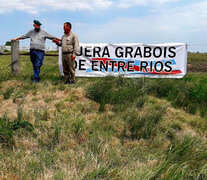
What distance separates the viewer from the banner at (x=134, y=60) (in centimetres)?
710

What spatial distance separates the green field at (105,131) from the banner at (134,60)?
126 cm

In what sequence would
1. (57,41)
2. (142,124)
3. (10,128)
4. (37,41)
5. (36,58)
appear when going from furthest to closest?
(57,41) < (36,58) < (37,41) < (142,124) < (10,128)

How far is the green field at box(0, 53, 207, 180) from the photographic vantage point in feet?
8.36

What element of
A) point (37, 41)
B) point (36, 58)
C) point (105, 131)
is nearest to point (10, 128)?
point (105, 131)

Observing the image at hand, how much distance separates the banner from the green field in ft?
4.12

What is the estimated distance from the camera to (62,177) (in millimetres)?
2303

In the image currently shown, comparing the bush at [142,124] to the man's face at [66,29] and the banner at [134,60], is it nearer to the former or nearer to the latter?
the banner at [134,60]

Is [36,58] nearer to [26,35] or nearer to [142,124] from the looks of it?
[26,35]

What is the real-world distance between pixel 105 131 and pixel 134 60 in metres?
4.15

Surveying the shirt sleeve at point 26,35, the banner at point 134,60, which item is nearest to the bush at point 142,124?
the banner at point 134,60

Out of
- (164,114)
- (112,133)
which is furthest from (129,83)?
(112,133)

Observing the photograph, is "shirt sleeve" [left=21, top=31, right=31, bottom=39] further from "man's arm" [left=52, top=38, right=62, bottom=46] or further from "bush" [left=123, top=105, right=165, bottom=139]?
"bush" [left=123, top=105, right=165, bottom=139]

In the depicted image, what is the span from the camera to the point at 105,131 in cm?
354

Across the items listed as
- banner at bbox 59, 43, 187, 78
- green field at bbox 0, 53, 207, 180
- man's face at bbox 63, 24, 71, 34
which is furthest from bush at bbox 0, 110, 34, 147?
banner at bbox 59, 43, 187, 78
